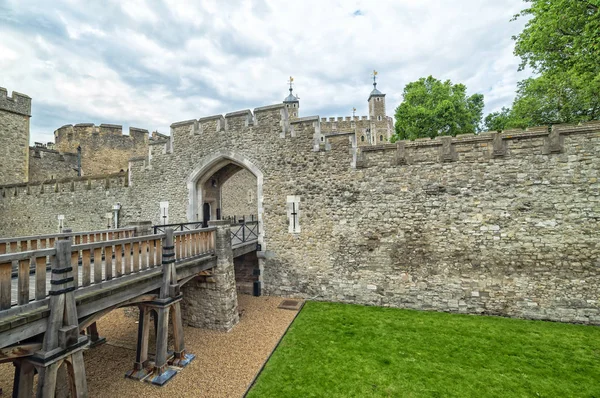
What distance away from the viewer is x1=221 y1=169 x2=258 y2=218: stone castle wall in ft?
70.8

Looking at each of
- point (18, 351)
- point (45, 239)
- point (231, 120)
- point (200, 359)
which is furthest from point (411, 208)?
point (45, 239)

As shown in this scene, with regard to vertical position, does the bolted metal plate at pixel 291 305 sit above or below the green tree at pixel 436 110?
below

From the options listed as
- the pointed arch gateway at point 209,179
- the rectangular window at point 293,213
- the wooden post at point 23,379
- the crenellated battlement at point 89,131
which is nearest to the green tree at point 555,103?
the rectangular window at point 293,213

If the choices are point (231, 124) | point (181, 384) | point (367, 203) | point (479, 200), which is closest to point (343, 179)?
point (367, 203)

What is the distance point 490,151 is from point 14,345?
11.1 metres

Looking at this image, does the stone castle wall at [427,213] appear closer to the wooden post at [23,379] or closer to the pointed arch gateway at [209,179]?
the pointed arch gateway at [209,179]

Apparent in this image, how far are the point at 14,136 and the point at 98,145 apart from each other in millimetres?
4342

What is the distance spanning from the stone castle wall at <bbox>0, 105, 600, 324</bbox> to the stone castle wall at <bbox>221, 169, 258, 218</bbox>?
10.1m

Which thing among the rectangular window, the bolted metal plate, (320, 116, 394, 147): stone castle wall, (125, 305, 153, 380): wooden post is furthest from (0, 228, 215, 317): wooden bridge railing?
(320, 116, 394, 147): stone castle wall

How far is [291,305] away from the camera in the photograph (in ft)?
30.2

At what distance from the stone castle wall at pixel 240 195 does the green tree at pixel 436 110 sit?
482 inches

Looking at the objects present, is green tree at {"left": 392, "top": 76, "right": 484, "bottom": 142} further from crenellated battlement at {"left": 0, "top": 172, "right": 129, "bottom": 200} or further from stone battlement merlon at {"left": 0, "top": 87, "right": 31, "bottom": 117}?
stone battlement merlon at {"left": 0, "top": 87, "right": 31, "bottom": 117}

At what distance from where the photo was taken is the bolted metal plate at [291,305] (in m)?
8.94

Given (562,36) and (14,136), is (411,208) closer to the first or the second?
(562,36)
